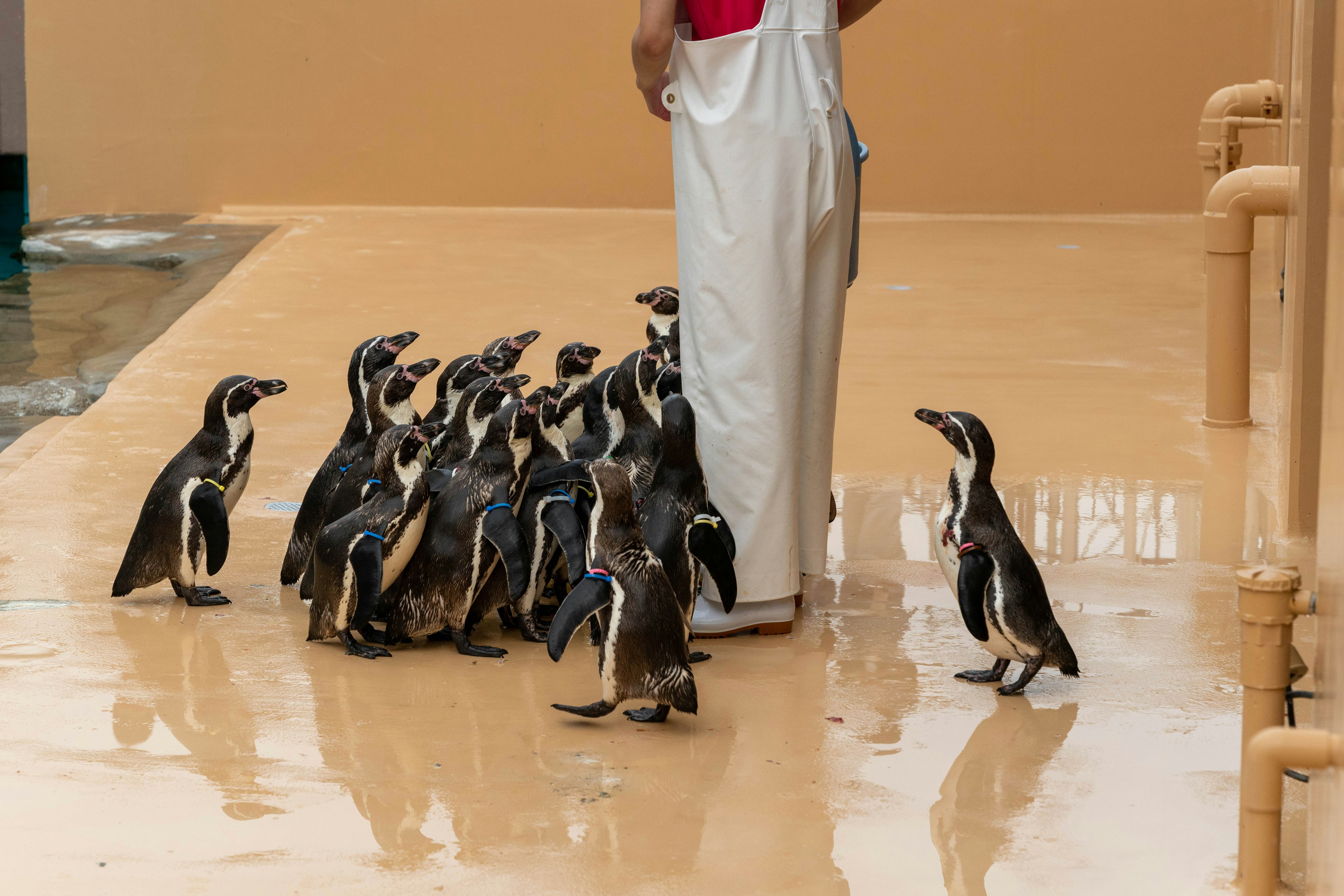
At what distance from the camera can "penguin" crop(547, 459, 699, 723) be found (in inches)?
125

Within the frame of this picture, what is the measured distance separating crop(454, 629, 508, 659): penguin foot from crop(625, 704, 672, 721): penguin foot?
1.66ft

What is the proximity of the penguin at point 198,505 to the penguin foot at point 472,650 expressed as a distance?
712 millimetres

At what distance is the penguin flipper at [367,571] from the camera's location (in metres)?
3.53

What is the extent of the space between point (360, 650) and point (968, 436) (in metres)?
1.58

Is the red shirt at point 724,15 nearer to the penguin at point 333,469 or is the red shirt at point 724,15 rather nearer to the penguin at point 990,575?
the penguin at point 990,575

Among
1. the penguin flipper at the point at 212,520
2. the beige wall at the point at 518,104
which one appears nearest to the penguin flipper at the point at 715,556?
the penguin flipper at the point at 212,520

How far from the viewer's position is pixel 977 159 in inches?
523

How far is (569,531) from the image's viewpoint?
3566 mm

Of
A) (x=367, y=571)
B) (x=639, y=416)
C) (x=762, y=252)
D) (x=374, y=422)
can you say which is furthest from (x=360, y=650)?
(x=762, y=252)

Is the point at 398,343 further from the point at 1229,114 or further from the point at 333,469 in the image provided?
the point at 1229,114

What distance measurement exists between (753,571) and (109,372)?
4.95 m

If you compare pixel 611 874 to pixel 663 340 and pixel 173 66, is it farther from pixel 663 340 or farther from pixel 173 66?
pixel 173 66

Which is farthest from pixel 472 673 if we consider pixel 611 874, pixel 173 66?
pixel 173 66

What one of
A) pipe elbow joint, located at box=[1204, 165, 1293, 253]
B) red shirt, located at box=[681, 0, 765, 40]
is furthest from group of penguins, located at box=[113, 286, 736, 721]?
pipe elbow joint, located at box=[1204, 165, 1293, 253]
